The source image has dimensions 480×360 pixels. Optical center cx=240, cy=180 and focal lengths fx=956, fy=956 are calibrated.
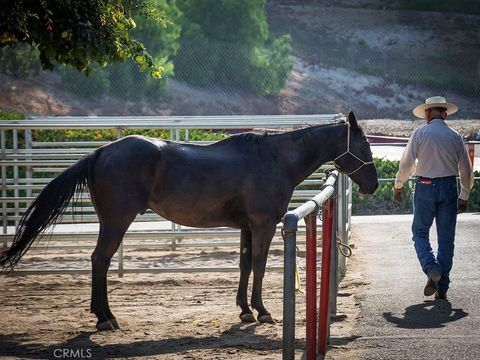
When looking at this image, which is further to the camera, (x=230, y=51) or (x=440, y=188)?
(x=230, y=51)

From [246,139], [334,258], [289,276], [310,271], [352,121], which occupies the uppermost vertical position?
[352,121]

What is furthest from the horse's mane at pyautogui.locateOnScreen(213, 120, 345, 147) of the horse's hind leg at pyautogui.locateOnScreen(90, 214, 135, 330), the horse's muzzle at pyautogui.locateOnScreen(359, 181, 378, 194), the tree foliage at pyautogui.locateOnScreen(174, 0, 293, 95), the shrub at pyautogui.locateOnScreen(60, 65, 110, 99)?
the tree foliage at pyautogui.locateOnScreen(174, 0, 293, 95)

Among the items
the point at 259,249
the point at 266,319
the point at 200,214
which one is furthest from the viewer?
the point at 200,214

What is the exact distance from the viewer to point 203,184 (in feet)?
28.3

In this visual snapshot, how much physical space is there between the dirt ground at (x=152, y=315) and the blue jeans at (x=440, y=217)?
2.95 feet

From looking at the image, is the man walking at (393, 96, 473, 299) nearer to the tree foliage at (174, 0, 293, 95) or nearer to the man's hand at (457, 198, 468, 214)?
the man's hand at (457, 198, 468, 214)

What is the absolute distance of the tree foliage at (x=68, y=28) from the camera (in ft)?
28.0

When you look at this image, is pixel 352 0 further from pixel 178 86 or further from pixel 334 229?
pixel 334 229

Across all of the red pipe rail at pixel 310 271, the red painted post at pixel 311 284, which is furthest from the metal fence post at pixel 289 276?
the red painted post at pixel 311 284

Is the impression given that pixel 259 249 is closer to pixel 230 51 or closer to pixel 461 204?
pixel 461 204

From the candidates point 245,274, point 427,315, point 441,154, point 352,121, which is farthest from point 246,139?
point 427,315

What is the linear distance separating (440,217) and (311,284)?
3647mm

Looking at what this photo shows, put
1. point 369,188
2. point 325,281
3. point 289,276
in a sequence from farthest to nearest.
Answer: point 369,188 < point 325,281 < point 289,276

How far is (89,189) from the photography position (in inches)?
334
